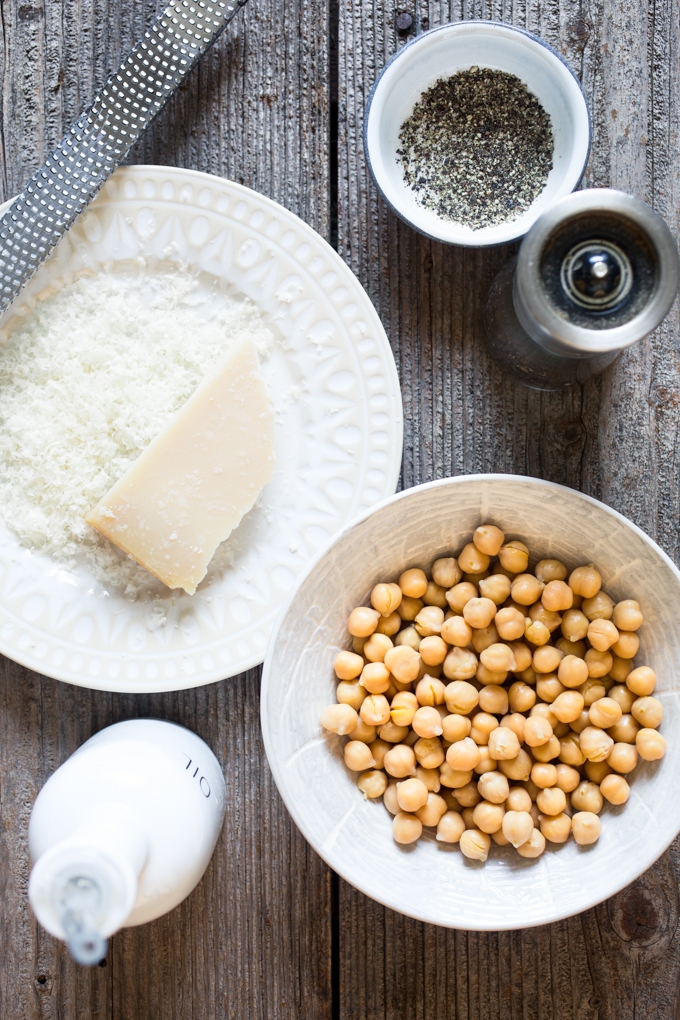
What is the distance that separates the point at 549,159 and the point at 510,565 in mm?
466

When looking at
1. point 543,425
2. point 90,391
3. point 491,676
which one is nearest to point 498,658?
point 491,676

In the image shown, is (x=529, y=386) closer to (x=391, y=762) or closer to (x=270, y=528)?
(x=270, y=528)

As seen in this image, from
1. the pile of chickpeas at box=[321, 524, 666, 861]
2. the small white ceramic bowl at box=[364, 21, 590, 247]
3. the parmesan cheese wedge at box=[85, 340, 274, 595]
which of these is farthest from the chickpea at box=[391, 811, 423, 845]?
the small white ceramic bowl at box=[364, 21, 590, 247]

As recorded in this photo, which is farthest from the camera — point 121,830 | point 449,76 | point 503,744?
point 449,76

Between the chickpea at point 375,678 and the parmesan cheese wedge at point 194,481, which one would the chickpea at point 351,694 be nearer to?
the chickpea at point 375,678

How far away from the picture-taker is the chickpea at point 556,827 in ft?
2.49

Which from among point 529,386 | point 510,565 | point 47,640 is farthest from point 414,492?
point 47,640

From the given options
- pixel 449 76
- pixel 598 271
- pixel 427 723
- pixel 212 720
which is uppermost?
pixel 449 76

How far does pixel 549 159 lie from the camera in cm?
86

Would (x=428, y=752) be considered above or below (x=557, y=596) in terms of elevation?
below

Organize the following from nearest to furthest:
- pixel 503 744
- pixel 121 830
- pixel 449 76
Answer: pixel 121 830 → pixel 503 744 → pixel 449 76

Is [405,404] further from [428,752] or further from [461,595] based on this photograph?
[428,752]

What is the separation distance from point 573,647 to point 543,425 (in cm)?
26

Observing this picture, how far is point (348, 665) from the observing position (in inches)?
31.2
